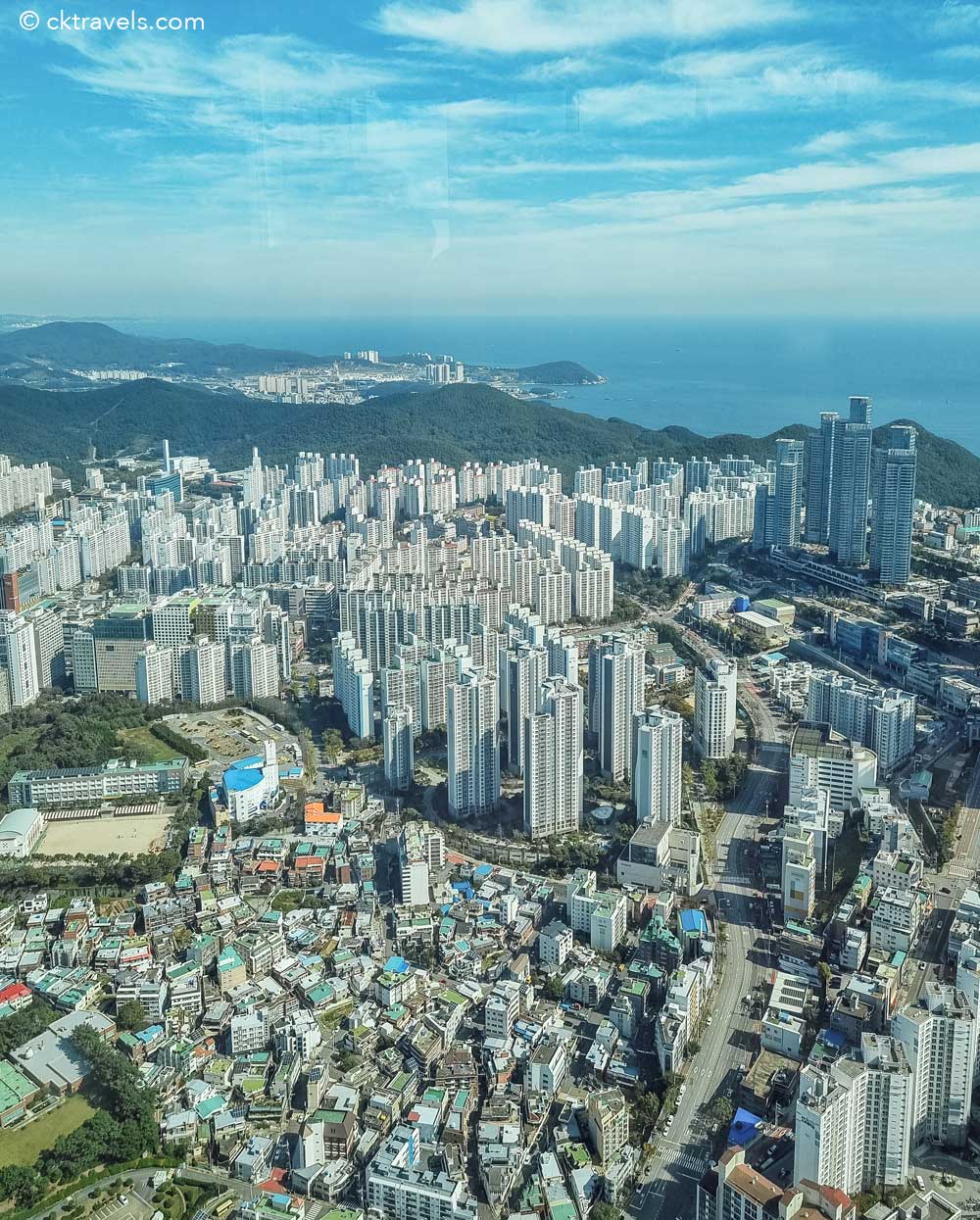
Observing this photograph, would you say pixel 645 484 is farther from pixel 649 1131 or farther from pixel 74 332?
pixel 649 1131

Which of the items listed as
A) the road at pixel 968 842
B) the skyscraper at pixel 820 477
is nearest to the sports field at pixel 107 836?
the road at pixel 968 842

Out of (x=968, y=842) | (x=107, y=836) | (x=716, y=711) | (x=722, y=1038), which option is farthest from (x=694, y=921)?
(x=107, y=836)

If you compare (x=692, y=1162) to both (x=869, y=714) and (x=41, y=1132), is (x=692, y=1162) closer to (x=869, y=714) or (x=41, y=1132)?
(x=41, y=1132)

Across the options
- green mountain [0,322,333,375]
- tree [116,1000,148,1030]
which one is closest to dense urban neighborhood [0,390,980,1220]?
tree [116,1000,148,1030]

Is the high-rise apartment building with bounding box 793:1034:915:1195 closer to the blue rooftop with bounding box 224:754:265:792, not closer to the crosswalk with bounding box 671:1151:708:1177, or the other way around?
the crosswalk with bounding box 671:1151:708:1177

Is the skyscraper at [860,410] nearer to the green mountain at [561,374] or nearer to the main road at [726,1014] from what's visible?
the main road at [726,1014]

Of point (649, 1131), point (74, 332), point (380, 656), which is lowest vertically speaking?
point (649, 1131)

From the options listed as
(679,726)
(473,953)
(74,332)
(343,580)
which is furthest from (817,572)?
(74,332)
